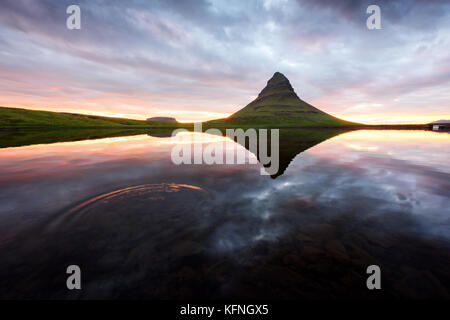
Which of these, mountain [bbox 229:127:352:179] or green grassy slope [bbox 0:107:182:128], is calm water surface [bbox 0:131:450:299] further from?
green grassy slope [bbox 0:107:182:128]

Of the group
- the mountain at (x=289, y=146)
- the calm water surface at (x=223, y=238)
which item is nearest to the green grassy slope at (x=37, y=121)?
the mountain at (x=289, y=146)

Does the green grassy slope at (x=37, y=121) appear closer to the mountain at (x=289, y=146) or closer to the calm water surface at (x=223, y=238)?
the mountain at (x=289, y=146)

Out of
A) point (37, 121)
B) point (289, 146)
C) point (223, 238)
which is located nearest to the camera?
point (223, 238)

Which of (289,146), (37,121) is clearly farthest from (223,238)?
(37,121)

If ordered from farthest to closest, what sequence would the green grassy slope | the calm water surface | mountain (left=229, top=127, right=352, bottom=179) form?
the green grassy slope < mountain (left=229, top=127, right=352, bottom=179) < the calm water surface

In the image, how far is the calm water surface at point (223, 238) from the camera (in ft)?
11.5

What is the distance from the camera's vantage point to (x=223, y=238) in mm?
4941

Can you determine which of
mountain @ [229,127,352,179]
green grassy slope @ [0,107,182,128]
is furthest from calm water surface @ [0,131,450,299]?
green grassy slope @ [0,107,182,128]

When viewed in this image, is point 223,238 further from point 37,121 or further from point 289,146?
point 37,121

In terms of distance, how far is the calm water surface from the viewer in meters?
3.49

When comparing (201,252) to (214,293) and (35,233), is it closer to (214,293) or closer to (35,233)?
(214,293)

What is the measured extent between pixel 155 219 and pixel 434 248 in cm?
744
